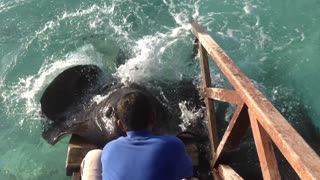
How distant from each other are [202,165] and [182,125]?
0.70m

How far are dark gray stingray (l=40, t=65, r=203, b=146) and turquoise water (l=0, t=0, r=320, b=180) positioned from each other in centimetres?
54

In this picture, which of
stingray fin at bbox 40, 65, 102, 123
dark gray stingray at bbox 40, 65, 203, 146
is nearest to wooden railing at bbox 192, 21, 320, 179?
dark gray stingray at bbox 40, 65, 203, 146

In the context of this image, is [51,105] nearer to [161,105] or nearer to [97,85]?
[97,85]

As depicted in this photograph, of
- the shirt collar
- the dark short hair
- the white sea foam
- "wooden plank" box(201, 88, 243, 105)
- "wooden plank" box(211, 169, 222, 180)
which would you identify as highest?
the dark short hair

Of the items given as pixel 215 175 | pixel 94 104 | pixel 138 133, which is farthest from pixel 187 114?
pixel 138 133

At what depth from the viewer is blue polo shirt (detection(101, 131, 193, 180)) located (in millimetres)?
3105

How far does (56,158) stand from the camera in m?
6.79

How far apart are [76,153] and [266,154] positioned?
255cm

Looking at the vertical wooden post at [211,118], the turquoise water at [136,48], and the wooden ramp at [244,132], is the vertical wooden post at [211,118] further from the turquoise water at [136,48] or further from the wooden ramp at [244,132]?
the turquoise water at [136,48]

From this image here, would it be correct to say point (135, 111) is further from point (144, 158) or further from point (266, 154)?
point (266, 154)

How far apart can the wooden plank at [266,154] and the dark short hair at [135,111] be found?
1.17 meters

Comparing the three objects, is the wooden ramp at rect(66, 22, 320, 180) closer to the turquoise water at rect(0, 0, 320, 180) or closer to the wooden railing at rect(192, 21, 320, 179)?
the wooden railing at rect(192, 21, 320, 179)

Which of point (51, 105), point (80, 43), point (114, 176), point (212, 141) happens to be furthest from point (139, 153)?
point (80, 43)

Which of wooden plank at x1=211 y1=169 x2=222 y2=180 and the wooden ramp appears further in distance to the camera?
wooden plank at x1=211 y1=169 x2=222 y2=180
